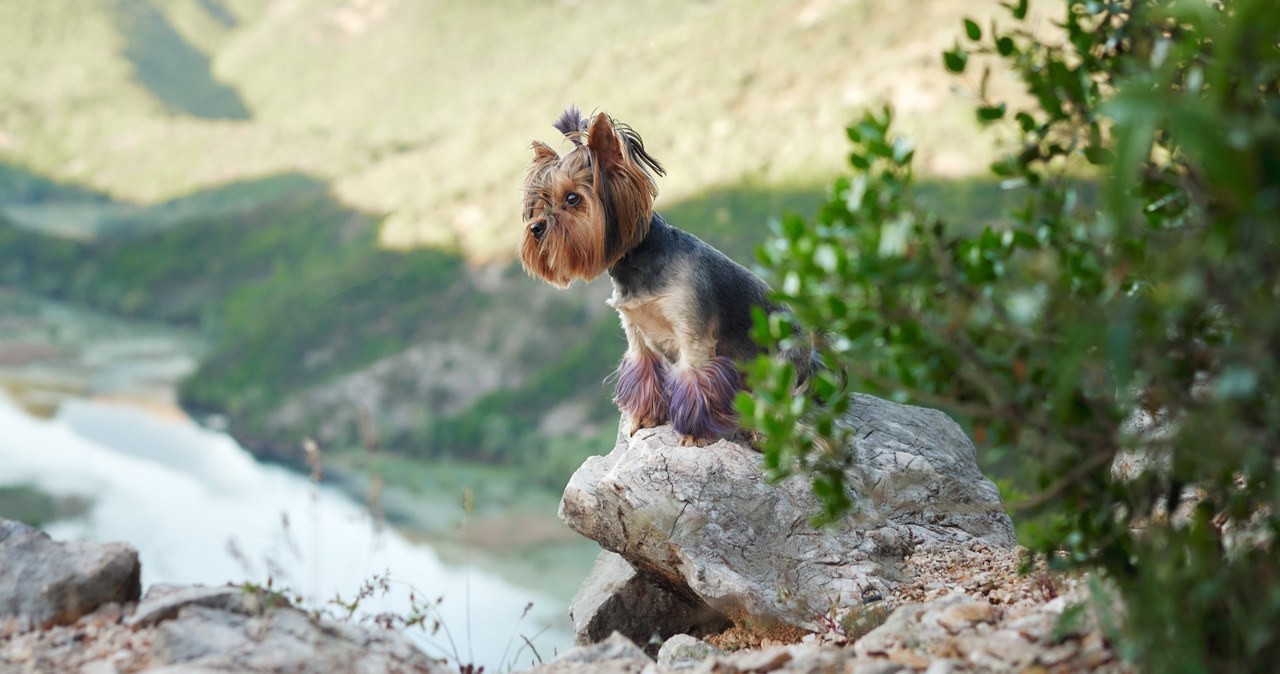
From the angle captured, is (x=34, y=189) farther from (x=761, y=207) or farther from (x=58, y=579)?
(x=58, y=579)

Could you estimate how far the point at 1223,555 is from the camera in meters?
3.11

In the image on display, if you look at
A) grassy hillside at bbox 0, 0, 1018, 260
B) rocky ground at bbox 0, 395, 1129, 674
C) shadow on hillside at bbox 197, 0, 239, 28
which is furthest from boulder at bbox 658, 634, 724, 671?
shadow on hillside at bbox 197, 0, 239, 28

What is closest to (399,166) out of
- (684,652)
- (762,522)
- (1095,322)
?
(762,522)

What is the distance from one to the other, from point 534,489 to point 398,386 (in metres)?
4.58

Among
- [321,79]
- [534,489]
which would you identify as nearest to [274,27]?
[321,79]

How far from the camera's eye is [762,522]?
5.98m

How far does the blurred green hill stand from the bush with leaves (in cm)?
1043

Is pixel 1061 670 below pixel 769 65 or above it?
below

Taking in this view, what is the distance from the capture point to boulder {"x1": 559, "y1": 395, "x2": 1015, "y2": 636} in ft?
18.5

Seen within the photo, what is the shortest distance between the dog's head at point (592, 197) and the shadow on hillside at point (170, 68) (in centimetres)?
3717

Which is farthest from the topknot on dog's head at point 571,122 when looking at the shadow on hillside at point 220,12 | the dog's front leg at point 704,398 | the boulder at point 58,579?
the shadow on hillside at point 220,12

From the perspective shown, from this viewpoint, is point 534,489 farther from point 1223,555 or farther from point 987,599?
point 1223,555

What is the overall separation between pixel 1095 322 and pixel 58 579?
367 centimetres

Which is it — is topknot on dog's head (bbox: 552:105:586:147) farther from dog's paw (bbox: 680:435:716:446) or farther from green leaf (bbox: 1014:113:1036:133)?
green leaf (bbox: 1014:113:1036:133)
